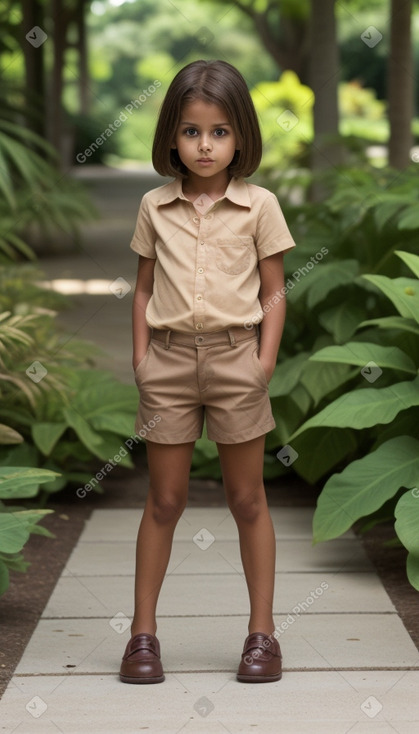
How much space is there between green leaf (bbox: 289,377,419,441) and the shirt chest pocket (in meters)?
1.20

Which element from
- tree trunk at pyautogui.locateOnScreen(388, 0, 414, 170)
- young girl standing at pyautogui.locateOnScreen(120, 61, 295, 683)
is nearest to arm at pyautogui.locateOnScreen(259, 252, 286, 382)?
young girl standing at pyautogui.locateOnScreen(120, 61, 295, 683)

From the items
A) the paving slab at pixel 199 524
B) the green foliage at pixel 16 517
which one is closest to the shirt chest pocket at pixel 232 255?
the green foliage at pixel 16 517

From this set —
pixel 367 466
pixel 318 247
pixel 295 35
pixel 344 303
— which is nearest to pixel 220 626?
pixel 367 466

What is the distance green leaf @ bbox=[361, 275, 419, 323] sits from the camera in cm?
451

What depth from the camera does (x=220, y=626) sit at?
12.6 ft

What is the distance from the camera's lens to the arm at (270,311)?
10.9ft

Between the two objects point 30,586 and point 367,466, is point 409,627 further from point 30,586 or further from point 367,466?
point 30,586

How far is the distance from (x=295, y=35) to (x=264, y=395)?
82.2ft

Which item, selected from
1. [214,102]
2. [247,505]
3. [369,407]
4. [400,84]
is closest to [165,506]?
[247,505]

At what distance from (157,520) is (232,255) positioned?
76 cm

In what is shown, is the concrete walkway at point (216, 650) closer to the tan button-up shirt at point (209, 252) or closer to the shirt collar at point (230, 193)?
the tan button-up shirt at point (209, 252)

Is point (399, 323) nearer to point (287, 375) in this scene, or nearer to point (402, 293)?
point (402, 293)

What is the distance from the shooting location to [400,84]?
35.0ft

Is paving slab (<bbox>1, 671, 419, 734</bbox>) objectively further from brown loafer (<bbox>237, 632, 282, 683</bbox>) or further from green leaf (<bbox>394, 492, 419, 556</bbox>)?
green leaf (<bbox>394, 492, 419, 556</bbox>)
